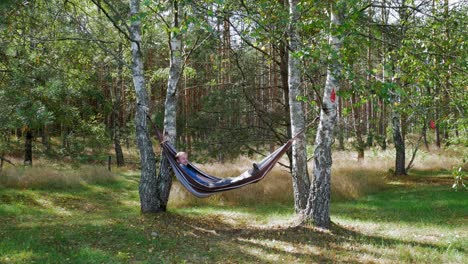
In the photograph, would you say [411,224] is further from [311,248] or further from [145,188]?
[145,188]

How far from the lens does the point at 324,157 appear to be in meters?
4.46

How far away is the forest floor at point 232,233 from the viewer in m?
3.70

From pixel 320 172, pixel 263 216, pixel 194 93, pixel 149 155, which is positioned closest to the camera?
pixel 320 172

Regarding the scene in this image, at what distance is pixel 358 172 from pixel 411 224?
364 cm

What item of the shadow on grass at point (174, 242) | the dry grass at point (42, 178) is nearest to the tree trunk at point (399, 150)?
the shadow on grass at point (174, 242)

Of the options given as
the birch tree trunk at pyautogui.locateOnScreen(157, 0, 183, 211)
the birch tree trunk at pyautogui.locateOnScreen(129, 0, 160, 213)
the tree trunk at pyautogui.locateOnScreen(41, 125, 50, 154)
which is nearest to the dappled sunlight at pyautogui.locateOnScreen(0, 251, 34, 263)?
the birch tree trunk at pyautogui.locateOnScreen(129, 0, 160, 213)

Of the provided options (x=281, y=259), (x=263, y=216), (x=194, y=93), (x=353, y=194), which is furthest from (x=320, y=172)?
(x=194, y=93)

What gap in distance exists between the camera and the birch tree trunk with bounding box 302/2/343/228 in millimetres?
4371

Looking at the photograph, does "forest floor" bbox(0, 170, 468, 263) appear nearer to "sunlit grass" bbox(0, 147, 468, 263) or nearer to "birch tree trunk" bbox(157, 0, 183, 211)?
"sunlit grass" bbox(0, 147, 468, 263)

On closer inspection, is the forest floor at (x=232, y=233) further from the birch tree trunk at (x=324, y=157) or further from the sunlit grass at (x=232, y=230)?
the birch tree trunk at (x=324, y=157)

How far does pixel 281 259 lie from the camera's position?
3674 mm

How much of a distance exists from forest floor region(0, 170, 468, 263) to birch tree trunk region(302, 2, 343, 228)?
194 mm

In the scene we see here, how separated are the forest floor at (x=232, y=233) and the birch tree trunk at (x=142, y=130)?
1.06 ft

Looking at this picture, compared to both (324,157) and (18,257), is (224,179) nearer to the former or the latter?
(324,157)
